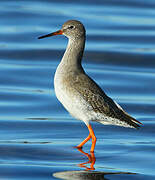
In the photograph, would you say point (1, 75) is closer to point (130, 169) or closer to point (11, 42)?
point (11, 42)

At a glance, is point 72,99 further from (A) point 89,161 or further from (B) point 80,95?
(A) point 89,161

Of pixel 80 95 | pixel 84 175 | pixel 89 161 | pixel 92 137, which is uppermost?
pixel 80 95

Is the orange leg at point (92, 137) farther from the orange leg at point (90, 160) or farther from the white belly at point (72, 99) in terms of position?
Answer: the white belly at point (72, 99)

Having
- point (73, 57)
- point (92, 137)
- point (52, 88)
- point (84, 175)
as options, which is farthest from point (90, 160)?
point (52, 88)

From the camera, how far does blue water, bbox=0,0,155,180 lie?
33.1 ft

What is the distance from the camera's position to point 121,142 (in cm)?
1123

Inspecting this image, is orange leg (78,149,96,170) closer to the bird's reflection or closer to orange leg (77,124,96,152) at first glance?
the bird's reflection

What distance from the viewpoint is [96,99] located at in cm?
1042

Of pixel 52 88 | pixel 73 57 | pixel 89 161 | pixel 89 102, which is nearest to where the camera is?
pixel 89 161

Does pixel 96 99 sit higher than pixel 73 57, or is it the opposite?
pixel 73 57

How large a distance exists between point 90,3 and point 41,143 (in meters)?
13.8

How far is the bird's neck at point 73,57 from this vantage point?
10531mm

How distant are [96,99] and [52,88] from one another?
4921 millimetres

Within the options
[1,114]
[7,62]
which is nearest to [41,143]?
[1,114]
